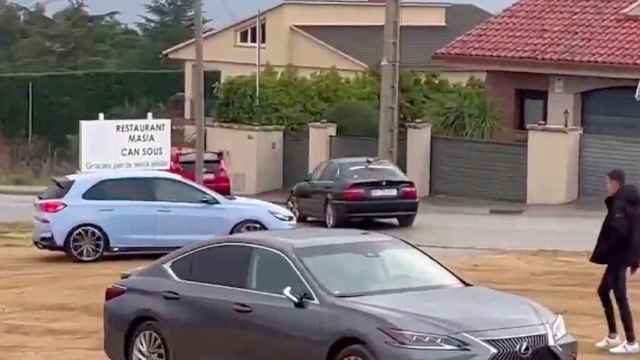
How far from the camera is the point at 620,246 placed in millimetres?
14641

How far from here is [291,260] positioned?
12.4m

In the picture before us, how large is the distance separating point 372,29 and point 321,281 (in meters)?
59.6

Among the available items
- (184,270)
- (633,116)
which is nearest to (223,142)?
(633,116)

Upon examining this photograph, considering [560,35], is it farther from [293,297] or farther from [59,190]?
[293,297]

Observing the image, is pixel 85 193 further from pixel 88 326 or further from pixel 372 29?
pixel 372 29

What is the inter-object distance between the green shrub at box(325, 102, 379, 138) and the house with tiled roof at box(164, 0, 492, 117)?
12781 millimetres

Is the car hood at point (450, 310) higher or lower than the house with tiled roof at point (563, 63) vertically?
lower

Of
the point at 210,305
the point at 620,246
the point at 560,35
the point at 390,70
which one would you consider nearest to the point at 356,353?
the point at 210,305

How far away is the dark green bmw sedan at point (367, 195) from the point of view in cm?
3281

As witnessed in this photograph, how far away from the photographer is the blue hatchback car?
25438 millimetres

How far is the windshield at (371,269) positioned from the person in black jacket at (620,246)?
244cm

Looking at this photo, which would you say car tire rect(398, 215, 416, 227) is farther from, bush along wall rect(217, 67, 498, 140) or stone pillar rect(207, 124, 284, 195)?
stone pillar rect(207, 124, 284, 195)

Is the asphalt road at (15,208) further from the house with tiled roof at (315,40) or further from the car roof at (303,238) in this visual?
the car roof at (303,238)

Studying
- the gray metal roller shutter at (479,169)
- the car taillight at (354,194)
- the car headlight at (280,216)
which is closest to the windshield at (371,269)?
the car headlight at (280,216)
